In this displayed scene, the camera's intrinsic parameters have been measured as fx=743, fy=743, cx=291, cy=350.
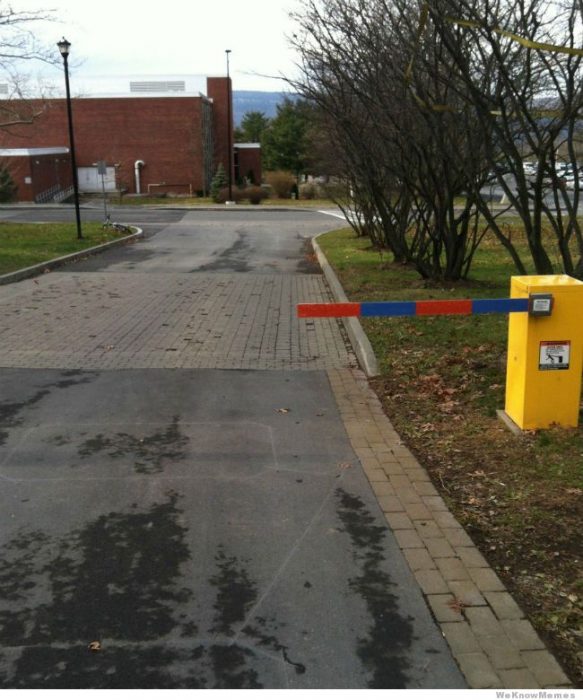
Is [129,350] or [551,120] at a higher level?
[551,120]

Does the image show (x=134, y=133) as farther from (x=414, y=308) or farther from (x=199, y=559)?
(x=199, y=559)

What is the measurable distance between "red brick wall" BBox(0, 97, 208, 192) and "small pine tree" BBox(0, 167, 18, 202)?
786 cm

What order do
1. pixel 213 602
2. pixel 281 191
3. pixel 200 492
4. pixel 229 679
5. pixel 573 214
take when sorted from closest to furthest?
1. pixel 229 679
2. pixel 213 602
3. pixel 200 492
4. pixel 573 214
5. pixel 281 191

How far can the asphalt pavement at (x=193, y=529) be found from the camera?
3.13 m

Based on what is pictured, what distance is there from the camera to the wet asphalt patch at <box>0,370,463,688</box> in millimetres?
3092

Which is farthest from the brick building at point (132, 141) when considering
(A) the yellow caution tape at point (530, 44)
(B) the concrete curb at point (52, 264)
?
(A) the yellow caution tape at point (530, 44)

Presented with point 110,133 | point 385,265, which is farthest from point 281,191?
point 385,265

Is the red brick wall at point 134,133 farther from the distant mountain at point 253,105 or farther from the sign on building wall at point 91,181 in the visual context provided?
the distant mountain at point 253,105

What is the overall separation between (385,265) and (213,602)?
13894mm

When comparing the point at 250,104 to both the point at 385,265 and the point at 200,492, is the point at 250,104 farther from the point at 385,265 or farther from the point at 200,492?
the point at 200,492

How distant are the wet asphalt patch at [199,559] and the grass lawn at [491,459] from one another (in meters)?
0.54

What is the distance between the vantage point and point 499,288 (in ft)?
41.8

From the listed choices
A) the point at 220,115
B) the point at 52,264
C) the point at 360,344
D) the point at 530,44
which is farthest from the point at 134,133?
the point at 530,44

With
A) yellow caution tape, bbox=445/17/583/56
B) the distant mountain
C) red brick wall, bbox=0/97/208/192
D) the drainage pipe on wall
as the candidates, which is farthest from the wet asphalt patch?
the distant mountain
